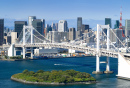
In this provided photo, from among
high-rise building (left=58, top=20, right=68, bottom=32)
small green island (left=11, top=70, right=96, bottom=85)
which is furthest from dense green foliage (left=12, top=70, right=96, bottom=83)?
high-rise building (left=58, top=20, right=68, bottom=32)

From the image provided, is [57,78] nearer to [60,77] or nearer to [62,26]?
[60,77]

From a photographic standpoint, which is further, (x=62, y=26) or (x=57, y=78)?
(x=62, y=26)

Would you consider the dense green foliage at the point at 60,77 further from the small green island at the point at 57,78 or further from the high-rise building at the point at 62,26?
the high-rise building at the point at 62,26

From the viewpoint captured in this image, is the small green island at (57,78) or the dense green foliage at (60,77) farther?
the dense green foliage at (60,77)

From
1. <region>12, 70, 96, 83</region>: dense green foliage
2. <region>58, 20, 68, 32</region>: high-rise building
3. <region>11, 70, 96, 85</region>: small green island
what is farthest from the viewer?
<region>58, 20, 68, 32</region>: high-rise building

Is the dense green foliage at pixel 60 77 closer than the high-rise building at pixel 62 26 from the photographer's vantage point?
Yes

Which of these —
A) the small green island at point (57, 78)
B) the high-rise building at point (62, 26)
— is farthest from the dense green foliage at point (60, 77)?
the high-rise building at point (62, 26)

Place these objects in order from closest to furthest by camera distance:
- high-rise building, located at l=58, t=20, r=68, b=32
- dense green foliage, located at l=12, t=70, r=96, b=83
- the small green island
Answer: the small green island, dense green foliage, located at l=12, t=70, r=96, b=83, high-rise building, located at l=58, t=20, r=68, b=32

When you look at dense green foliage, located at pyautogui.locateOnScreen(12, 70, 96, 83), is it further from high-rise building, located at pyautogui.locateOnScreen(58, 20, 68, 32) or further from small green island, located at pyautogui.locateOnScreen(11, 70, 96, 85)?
high-rise building, located at pyautogui.locateOnScreen(58, 20, 68, 32)

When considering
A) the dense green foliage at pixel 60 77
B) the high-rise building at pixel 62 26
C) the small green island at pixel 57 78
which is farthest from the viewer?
the high-rise building at pixel 62 26

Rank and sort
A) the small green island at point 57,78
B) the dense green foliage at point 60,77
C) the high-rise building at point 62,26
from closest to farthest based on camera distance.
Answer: the small green island at point 57,78
the dense green foliage at point 60,77
the high-rise building at point 62,26

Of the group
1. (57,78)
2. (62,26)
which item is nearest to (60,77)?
(57,78)
